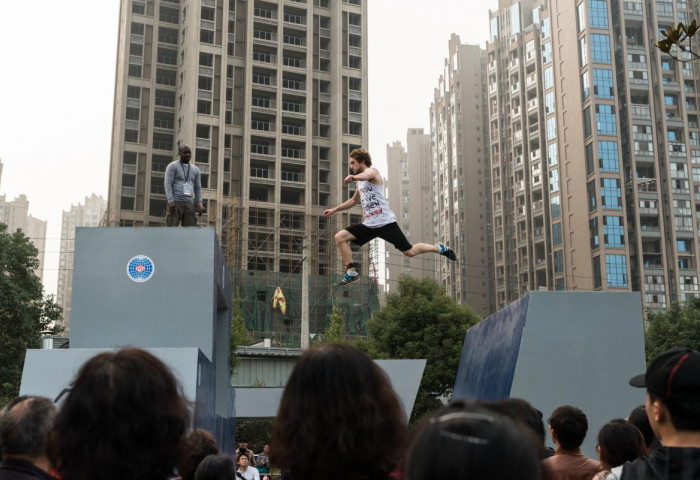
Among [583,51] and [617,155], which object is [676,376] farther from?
[583,51]

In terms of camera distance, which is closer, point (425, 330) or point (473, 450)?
point (473, 450)

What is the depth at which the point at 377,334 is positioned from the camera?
3609cm

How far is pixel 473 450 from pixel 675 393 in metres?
→ 1.57

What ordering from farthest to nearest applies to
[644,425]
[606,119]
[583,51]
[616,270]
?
[583,51], [606,119], [616,270], [644,425]

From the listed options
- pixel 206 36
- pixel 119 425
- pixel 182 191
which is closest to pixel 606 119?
pixel 206 36

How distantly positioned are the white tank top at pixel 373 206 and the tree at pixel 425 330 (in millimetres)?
24736

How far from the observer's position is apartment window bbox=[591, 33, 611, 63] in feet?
196

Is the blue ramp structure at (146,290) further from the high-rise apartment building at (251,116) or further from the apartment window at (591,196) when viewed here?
the apartment window at (591,196)

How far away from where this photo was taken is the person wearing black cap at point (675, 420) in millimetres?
2750

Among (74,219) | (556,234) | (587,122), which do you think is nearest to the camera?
(587,122)

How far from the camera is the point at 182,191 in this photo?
41.1 ft

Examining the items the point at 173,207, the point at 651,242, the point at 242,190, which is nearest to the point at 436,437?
the point at 173,207

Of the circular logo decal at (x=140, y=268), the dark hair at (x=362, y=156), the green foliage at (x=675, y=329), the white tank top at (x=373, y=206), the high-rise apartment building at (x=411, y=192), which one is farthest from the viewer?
the high-rise apartment building at (x=411, y=192)

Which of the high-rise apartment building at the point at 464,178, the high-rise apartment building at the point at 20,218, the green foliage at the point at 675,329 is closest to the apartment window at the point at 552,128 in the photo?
the high-rise apartment building at the point at 464,178
